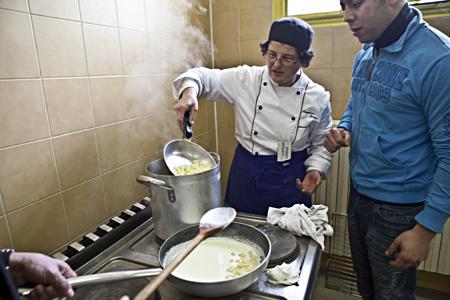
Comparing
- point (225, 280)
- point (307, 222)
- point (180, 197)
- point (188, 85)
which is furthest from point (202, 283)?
point (188, 85)

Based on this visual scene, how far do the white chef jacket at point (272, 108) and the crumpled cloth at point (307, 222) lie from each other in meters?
0.29

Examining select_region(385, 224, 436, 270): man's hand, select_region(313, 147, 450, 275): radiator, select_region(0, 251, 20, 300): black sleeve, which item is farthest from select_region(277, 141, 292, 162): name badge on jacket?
select_region(0, 251, 20, 300): black sleeve

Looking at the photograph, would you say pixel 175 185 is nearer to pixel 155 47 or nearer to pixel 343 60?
pixel 155 47

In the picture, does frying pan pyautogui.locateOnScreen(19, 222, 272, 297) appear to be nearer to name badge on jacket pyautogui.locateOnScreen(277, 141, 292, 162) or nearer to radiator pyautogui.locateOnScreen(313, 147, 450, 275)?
name badge on jacket pyautogui.locateOnScreen(277, 141, 292, 162)

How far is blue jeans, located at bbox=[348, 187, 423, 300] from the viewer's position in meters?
1.05

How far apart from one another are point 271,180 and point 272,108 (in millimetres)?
332

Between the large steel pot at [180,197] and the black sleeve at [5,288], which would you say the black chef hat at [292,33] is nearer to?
the large steel pot at [180,197]

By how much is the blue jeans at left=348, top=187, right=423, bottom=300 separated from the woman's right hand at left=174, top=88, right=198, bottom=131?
2.37 feet

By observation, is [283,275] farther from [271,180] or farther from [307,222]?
[271,180]

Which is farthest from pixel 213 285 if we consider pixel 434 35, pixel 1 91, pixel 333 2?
pixel 333 2

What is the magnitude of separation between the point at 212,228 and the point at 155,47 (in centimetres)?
111

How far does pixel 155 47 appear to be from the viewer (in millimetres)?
1584

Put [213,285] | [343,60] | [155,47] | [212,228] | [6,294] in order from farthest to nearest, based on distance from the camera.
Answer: [343,60] < [155,47] < [212,228] < [213,285] < [6,294]

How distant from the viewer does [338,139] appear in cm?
119
